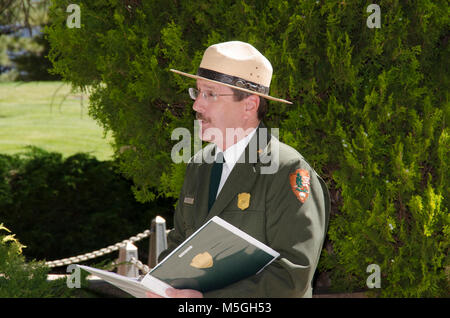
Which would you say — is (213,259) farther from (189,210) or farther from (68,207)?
(68,207)

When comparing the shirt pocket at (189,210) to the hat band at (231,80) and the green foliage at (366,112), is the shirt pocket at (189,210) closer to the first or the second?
the hat band at (231,80)

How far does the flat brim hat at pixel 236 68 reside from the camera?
3008mm

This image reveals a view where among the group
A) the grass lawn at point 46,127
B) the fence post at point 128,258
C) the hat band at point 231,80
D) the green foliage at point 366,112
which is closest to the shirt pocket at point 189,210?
the hat band at point 231,80

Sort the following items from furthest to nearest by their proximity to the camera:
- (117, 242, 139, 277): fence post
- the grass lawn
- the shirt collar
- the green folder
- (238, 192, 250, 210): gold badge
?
the grass lawn → (117, 242, 139, 277): fence post → the shirt collar → (238, 192, 250, 210): gold badge → the green folder

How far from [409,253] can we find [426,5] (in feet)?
6.78

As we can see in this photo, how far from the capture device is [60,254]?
9.46 metres

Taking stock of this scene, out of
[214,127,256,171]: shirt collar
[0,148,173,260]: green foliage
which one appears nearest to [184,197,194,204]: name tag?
[214,127,256,171]: shirt collar

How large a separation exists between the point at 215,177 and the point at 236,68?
59 centimetres

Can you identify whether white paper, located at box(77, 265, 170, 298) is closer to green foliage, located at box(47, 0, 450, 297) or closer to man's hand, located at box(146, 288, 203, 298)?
man's hand, located at box(146, 288, 203, 298)

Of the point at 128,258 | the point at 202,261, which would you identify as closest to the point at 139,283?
the point at 202,261

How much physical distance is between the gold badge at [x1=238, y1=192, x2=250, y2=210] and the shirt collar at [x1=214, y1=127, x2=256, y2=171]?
222 mm

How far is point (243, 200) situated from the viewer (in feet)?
9.67

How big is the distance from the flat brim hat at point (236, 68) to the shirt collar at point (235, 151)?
247 mm

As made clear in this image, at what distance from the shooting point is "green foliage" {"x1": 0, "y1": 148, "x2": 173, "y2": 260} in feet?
31.9
